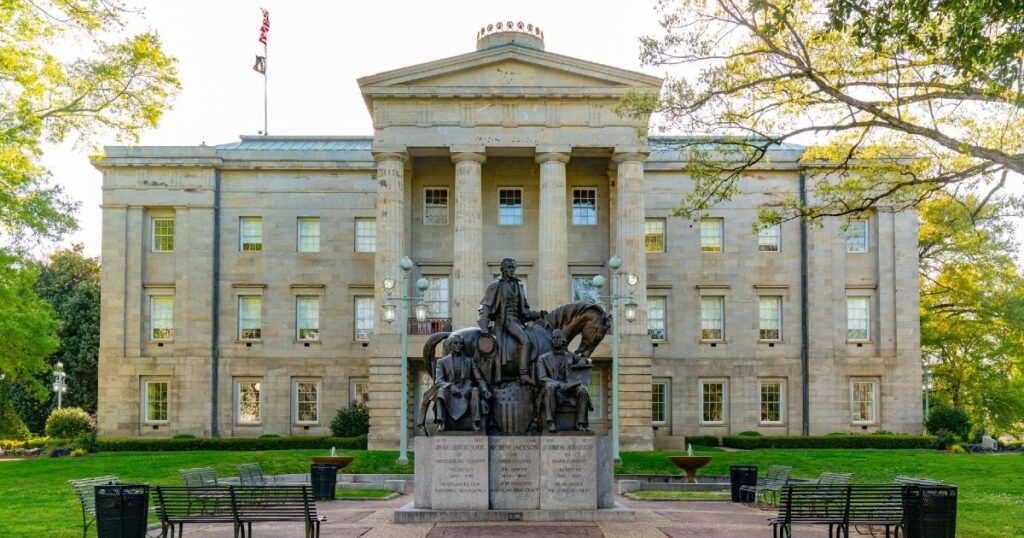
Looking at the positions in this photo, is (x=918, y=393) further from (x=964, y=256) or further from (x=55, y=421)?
(x=55, y=421)

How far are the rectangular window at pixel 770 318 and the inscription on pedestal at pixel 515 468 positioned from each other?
39069 mm

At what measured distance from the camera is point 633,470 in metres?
36.2

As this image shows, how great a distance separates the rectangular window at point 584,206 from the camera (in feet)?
178

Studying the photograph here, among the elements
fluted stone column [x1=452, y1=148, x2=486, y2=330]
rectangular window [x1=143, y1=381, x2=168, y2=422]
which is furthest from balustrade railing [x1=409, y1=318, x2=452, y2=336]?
rectangular window [x1=143, y1=381, x2=168, y2=422]

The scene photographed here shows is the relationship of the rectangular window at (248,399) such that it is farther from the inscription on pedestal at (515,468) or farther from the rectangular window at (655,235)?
the inscription on pedestal at (515,468)

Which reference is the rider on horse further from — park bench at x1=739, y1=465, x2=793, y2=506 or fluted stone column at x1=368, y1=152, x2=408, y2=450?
fluted stone column at x1=368, y1=152, x2=408, y2=450

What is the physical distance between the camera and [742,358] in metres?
56.2

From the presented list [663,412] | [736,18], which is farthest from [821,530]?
[663,412]

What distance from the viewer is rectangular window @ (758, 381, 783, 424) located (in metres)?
55.8

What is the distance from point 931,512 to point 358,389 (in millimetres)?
41773

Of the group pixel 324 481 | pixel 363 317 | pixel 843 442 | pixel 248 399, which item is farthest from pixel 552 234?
pixel 324 481

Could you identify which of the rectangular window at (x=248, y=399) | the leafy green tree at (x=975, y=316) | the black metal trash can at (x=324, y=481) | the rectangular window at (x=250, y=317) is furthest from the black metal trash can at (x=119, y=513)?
the leafy green tree at (x=975, y=316)

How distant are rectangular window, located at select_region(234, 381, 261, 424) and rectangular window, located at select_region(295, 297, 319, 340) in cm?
337

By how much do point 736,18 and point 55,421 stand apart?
136 ft
